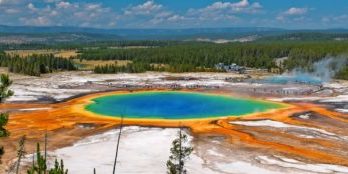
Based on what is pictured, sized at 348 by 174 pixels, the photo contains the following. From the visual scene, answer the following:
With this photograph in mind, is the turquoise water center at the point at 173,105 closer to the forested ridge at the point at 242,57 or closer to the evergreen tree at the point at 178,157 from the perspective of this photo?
the evergreen tree at the point at 178,157

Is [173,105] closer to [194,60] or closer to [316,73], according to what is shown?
[316,73]

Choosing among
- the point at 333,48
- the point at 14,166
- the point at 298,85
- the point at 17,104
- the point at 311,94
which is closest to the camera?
the point at 14,166

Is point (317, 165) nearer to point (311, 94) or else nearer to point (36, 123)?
point (36, 123)

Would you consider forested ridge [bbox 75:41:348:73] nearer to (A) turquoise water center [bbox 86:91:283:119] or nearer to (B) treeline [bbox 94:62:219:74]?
(B) treeline [bbox 94:62:219:74]

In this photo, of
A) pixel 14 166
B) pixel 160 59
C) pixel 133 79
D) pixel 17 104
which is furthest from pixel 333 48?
pixel 14 166

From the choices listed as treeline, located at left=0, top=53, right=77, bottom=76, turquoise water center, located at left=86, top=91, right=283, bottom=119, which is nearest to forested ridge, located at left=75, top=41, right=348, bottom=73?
treeline, located at left=0, top=53, right=77, bottom=76
